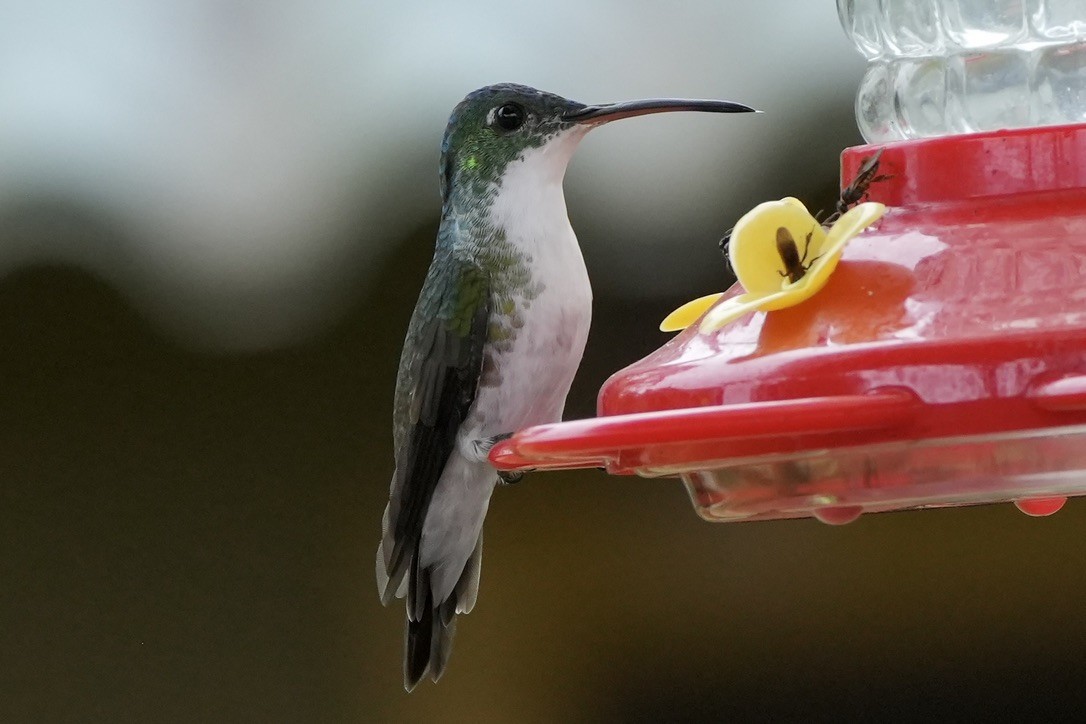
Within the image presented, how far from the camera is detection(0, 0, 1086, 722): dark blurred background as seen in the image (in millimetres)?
5887

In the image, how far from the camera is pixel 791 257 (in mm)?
2178

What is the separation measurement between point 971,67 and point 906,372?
1056mm

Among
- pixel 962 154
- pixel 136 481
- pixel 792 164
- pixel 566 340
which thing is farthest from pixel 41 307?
pixel 962 154

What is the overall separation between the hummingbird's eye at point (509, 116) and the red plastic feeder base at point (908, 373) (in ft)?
3.96

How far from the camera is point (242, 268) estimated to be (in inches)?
244

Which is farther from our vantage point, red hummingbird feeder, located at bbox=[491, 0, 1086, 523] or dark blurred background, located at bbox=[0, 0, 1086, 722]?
dark blurred background, located at bbox=[0, 0, 1086, 722]

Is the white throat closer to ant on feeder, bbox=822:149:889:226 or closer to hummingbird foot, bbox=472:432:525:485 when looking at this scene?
hummingbird foot, bbox=472:432:525:485

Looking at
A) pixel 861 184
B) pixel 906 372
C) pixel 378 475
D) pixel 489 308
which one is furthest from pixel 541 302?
pixel 378 475

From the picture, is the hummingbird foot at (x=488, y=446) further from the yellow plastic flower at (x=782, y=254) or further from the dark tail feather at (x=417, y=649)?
the yellow plastic flower at (x=782, y=254)

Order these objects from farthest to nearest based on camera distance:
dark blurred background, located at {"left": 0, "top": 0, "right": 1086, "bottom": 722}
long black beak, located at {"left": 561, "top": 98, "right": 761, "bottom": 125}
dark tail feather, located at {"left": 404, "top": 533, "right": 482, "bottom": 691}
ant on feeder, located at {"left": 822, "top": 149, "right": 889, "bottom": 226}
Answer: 1. dark blurred background, located at {"left": 0, "top": 0, "right": 1086, "bottom": 722}
2. dark tail feather, located at {"left": 404, "top": 533, "right": 482, "bottom": 691}
3. long black beak, located at {"left": 561, "top": 98, "right": 761, "bottom": 125}
4. ant on feeder, located at {"left": 822, "top": 149, "right": 889, "bottom": 226}

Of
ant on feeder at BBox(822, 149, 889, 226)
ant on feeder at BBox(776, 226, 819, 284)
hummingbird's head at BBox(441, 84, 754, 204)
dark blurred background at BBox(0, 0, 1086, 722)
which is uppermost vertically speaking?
hummingbird's head at BBox(441, 84, 754, 204)

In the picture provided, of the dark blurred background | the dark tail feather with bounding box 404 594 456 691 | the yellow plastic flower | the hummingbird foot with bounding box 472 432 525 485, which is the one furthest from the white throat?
the dark blurred background

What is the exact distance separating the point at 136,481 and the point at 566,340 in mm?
3243

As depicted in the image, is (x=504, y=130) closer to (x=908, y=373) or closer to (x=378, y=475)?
(x=908, y=373)
